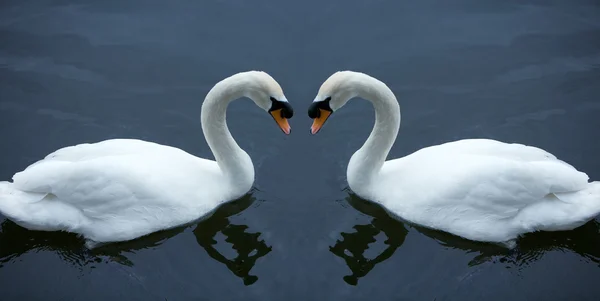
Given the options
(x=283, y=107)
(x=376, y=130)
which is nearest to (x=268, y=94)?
(x=283, y=107)

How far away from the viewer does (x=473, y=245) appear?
10.1m

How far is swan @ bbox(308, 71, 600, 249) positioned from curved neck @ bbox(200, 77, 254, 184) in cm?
105

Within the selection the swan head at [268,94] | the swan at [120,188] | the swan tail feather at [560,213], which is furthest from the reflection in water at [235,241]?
the swan tail feather at [560,213]

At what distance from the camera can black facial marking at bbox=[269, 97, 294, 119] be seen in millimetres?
10055

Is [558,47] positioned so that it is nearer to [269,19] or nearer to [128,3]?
[269,19]

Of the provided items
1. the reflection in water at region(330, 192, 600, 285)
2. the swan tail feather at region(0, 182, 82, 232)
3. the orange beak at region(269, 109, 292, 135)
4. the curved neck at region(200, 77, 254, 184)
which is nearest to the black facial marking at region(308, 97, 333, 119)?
the orange beak at region(269, 109, 292, 135)

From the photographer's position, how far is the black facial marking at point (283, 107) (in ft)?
33.0

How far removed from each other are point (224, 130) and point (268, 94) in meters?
0.90

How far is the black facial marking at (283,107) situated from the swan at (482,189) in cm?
26

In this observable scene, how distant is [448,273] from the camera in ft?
32.1

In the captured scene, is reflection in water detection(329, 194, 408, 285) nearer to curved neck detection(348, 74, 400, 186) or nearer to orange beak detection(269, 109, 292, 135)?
curved neck detection(348, 74, 400, 186)

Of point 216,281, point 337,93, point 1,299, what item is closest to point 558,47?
point 337,93

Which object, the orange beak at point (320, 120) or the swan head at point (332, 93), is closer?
the swan head at point (332, 93)

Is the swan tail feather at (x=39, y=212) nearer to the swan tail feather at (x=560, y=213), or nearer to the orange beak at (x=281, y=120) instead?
the orange beak at (x=281, y=120)
